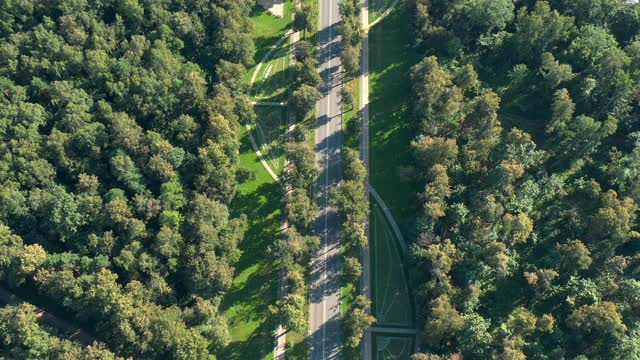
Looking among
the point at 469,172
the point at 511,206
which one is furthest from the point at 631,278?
the point at 469,172

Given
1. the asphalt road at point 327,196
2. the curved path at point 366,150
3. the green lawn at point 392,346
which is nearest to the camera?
the green lawn at point 392,346

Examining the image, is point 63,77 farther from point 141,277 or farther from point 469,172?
point 469,172

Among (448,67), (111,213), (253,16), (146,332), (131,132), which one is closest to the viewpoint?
(146,332)

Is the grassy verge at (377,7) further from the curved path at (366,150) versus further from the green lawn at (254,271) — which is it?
the green lawn at (254,271)

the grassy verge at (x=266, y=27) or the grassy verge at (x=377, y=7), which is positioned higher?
the grassy verge at (x=377, y=7)

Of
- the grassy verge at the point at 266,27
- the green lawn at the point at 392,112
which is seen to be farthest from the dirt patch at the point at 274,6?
the green lawn at the point at 392,112

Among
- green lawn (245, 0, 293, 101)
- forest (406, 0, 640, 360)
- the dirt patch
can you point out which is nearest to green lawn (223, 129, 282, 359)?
green lawn (245, 0, 293, 101)

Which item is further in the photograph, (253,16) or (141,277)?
(253,16)
